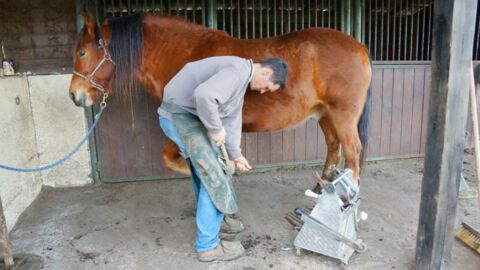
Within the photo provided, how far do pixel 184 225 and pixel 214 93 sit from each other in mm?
1398

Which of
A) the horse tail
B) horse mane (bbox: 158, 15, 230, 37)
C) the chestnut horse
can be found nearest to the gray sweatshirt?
the chestnut horse

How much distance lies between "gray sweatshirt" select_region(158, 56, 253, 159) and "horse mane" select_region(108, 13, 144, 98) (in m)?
0.84

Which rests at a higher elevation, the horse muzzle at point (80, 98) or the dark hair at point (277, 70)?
the dark hair at point (277, 70)

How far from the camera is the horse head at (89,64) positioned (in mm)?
2791

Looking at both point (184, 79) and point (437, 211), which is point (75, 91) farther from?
point (437, 211)

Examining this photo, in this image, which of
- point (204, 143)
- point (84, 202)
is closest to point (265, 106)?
point (204, 143)

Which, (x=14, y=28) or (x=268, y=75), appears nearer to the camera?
(x=268, y=75)

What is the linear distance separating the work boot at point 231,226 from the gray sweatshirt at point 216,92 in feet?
2.49

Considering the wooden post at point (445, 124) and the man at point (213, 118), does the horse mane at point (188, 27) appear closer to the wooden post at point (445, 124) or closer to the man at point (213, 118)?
the man at point (213, 118)

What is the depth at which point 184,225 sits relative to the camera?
2.85 m

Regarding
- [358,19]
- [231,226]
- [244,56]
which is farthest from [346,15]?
[231,226]

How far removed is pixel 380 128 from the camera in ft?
14.0

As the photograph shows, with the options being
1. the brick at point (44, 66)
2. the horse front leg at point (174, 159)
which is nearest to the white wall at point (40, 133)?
the brick at point (44, 66)

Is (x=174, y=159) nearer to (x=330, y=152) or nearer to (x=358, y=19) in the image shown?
(x=330, y=152)
